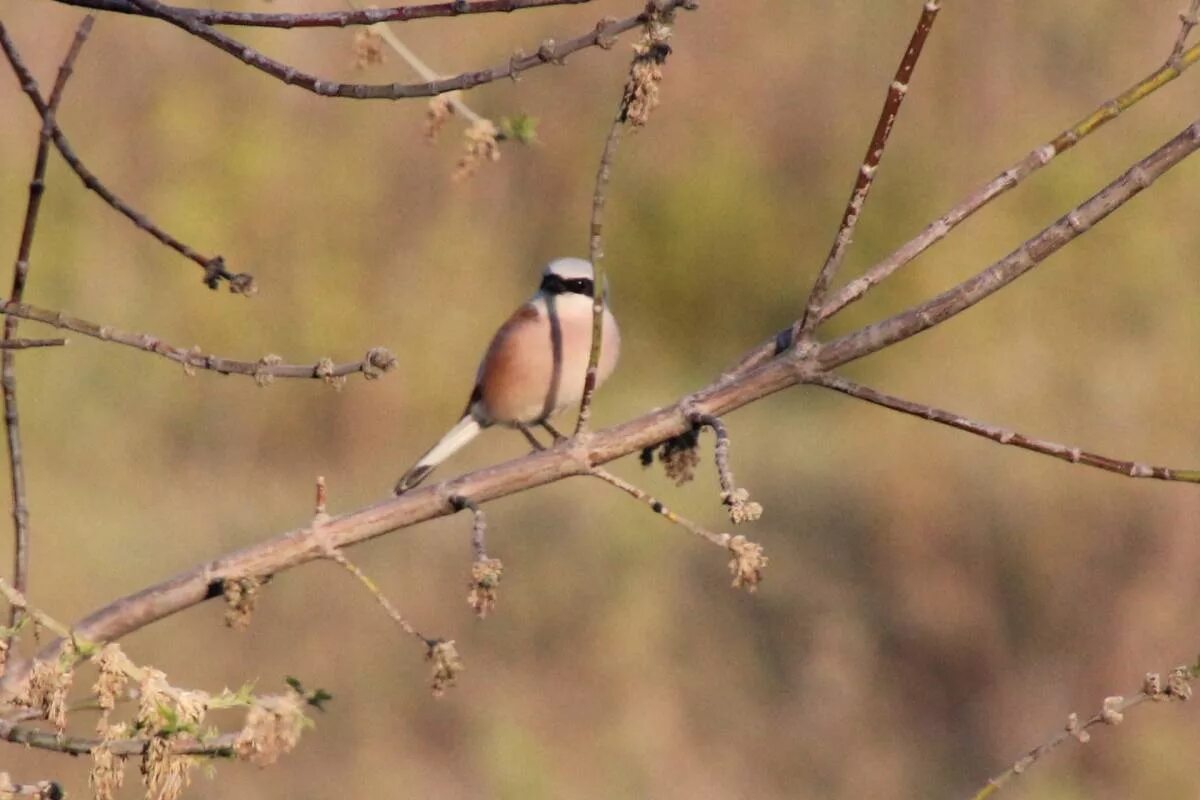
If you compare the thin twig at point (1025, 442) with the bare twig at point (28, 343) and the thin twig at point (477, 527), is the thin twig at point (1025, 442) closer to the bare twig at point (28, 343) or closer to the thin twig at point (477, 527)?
the thin twig at point (477, 527)

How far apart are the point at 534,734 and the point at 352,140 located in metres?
4.08

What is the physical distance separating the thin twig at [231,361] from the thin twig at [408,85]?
0.29m

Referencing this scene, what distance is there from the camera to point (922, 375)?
8.99m

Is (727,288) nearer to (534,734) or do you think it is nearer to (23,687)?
(534,734)

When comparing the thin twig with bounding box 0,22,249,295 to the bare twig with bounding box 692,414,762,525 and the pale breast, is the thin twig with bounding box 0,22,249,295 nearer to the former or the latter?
the bare twig with bounding box 692,414,762,525

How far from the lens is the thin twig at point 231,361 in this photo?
1833 millimetres

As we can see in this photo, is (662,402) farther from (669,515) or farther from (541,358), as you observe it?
(669,515)

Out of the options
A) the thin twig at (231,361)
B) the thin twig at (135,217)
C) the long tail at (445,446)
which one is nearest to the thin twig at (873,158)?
the thin twig at (231,361)

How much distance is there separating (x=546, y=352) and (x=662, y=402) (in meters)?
4.47

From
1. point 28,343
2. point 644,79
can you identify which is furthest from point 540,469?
point 28,343

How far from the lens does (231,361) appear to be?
1.88 meters

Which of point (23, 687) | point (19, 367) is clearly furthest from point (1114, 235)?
point (23, 687)

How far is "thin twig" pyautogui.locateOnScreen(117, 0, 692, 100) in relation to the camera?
1.82 meters

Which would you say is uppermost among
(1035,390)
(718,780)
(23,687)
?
(1035,390)
